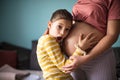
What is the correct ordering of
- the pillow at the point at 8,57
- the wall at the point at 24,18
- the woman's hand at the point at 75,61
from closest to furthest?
the woman's hand at the point at 75,61, the pillow at the point at 8,57, the wall at the point at 24,18

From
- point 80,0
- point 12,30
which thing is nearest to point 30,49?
point 12,30

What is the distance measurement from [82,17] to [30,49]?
204 cm

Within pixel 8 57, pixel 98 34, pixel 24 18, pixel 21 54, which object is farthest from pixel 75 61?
pixel 24 18

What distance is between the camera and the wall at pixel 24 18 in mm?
3068

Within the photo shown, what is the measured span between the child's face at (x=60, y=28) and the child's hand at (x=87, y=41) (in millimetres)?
92

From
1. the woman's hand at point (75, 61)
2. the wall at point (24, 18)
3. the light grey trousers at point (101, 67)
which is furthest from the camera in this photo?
the wall at point (24, 18)

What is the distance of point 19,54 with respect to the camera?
3.09 meters

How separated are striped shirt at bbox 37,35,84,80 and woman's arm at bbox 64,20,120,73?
0.12 ft

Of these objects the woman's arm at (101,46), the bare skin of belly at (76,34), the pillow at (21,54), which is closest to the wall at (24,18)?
the pillow at (21,54)

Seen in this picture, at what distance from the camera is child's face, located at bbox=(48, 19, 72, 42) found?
1.18m

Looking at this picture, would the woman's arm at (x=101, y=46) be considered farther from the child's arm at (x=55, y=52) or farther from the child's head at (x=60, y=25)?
the child's head at (x=60, y=25)

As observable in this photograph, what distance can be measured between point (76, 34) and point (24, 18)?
80.0 inches

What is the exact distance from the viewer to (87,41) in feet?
3.87

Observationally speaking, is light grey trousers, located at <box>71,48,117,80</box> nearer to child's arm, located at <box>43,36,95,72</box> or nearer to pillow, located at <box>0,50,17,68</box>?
child's arm, located at <box>43,36,95,72</box>
